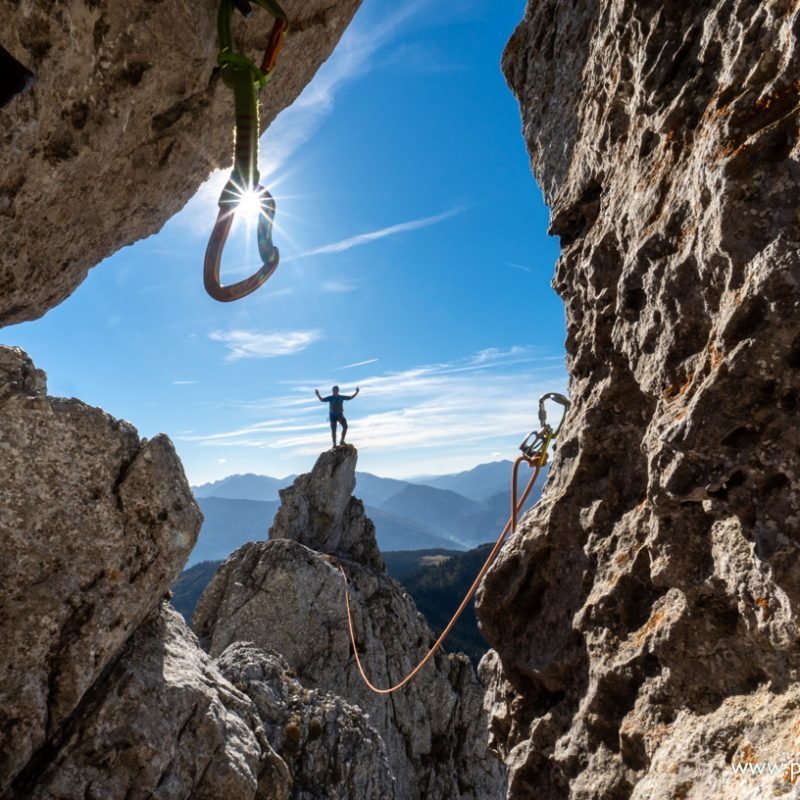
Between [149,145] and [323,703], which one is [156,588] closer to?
[323,703]

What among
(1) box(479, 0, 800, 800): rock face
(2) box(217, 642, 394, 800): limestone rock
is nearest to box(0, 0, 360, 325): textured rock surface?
(1) box(479, 0, 800, 800): rock face

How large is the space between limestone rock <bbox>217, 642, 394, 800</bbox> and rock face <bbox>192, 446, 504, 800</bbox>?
37.2 feet

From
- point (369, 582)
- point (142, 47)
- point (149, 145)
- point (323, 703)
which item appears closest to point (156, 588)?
point (323, 703)

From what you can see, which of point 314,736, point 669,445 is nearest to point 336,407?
point 314,736

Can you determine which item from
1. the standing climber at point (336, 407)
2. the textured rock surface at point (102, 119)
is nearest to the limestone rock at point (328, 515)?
the standing climber at point (336, 407)

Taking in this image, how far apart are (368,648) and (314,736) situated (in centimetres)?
1510

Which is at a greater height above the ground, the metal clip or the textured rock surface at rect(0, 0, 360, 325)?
the textured rock surface at rect(0, 0, 360, 325)

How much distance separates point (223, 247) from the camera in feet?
20.1

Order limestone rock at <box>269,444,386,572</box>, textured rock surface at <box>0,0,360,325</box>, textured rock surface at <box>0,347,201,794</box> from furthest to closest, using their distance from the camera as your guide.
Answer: limestone rock at <box>269,444,386,572</box>
textured rock surface at <box>0,0,360,325</box>
textured rock surface at <box>0,347,201,794</box>

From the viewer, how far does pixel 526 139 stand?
9.45 m

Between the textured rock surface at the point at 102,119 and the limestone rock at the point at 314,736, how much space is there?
10249mm

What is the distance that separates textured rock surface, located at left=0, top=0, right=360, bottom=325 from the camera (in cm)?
683

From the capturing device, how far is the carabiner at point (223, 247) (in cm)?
602

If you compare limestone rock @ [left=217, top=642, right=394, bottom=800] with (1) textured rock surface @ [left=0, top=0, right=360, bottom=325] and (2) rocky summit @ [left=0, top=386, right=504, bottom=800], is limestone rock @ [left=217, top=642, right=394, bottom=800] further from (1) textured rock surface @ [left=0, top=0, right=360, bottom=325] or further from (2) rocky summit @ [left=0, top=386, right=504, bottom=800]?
(1) textured rock surface @ [left=0, top=0, right=360, bottom=325]
